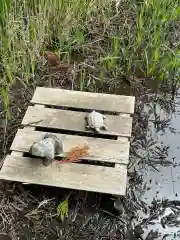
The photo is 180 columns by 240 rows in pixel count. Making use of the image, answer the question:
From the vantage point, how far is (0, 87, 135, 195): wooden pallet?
2299 millimetres

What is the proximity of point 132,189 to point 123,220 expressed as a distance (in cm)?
23

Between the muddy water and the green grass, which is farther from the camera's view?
the green grass

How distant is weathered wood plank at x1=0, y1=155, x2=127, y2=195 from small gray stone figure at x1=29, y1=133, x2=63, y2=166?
0.06 m

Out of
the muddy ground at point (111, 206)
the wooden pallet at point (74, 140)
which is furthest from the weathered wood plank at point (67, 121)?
the muddy ground at point (111, 206)

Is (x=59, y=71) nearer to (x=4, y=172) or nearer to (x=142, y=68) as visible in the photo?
(x=142, y=68)

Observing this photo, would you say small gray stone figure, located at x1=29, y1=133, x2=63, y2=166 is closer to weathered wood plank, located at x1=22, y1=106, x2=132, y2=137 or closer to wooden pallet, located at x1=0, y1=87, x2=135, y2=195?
wooden pallet, located at x1=0, y1=87, x2=135, y2=195

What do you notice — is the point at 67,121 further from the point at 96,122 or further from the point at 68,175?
the point at 68,175

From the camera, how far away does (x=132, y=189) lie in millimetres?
2486

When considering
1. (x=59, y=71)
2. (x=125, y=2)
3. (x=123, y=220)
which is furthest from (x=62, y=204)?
(x=125, y=2)

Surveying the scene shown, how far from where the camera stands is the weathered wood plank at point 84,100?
2824 mm

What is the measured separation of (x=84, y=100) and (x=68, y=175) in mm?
742

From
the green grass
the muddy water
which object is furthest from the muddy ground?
the green grass

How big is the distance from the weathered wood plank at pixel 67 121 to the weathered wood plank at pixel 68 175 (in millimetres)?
327

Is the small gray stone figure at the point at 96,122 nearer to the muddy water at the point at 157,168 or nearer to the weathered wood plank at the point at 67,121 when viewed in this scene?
the weathered wood plank at the point at 67,121
